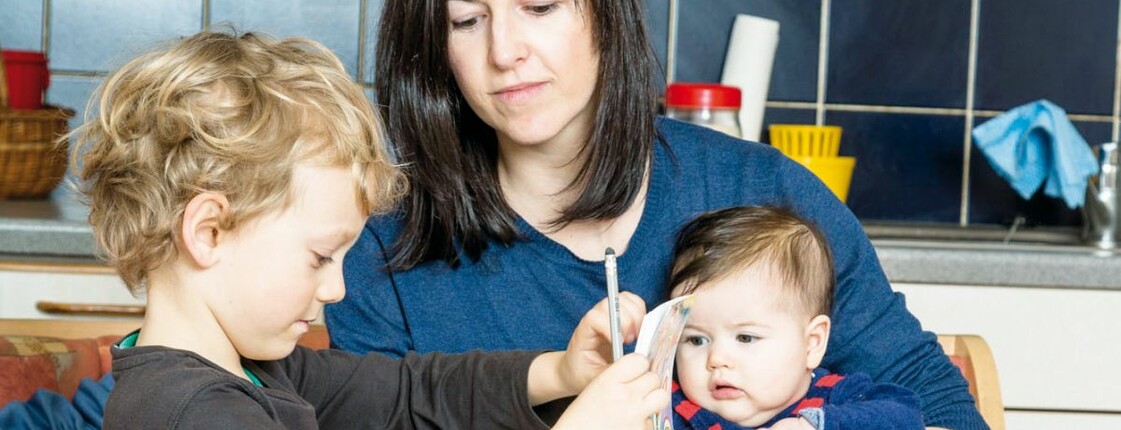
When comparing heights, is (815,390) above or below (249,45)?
below

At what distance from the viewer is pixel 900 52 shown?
285cm

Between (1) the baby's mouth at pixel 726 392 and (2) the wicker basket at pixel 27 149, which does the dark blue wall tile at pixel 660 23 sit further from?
(1) the baby's mouth at pixel 726 392

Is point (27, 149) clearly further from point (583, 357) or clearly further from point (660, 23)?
point (583, 357)

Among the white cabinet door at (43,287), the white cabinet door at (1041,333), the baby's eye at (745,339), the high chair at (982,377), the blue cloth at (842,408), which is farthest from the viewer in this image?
the white cabinet door at (1041,333)

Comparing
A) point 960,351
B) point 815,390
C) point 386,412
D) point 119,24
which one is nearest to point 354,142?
point 386,412

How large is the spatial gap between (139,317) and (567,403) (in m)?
1.03

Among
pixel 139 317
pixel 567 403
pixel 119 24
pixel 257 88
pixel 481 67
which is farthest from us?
pixel 119 24

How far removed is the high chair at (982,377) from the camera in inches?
63.8

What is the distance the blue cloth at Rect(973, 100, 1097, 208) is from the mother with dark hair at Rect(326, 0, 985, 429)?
1.10 metres

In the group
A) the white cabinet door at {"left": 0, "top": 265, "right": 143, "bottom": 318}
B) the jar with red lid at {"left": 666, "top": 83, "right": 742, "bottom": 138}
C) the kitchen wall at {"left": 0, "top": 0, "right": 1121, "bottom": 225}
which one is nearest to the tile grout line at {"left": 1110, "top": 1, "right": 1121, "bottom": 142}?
the kitchen wall at {"left": 0, "top": 0, "right": 1121, "bottom": 225}

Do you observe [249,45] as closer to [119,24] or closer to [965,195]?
[119,24]

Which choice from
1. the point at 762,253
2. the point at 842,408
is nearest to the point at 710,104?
the point at 762,253

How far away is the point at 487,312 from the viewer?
1.65 meters

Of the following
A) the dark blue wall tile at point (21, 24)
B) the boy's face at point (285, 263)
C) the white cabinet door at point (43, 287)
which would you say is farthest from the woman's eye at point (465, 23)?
the dark blue wall tile at point (21, 24)
